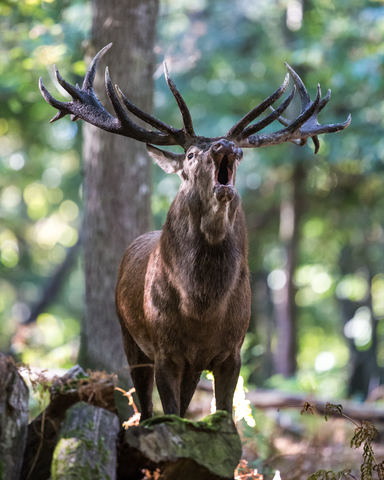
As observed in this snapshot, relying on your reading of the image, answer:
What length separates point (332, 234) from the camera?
15.3 m

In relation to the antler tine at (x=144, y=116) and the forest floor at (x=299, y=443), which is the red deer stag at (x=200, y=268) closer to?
the antler tine at (x=144, y=116)

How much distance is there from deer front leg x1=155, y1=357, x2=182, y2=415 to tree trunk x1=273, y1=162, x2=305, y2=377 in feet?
33.0

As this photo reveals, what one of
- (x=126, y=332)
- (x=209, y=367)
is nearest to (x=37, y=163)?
(x=126, y=332)

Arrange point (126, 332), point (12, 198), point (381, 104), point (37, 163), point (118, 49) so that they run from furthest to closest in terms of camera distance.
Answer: point (12, 198), point (37, 163), point (381, 104), point (118, 49), point (126, 332)

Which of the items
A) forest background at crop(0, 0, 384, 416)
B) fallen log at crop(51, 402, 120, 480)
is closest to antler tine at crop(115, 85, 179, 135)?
fallen log at crop(51, 402, 120, 480)

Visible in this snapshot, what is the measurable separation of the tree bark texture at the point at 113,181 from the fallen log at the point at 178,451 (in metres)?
3.12

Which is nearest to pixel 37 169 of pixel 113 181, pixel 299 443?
pixel 113 181

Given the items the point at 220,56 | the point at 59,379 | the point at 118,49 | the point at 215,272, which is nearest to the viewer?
the point at 59,379

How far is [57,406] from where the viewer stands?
356cm

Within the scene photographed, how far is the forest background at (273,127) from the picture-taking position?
10273 millimetres

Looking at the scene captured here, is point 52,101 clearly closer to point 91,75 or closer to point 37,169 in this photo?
point 91,75

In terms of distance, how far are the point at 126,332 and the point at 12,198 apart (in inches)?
982

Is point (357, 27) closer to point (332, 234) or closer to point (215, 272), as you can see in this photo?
point (332, 234)

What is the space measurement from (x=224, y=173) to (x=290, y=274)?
10.2 m
